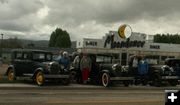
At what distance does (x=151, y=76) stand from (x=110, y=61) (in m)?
2.97

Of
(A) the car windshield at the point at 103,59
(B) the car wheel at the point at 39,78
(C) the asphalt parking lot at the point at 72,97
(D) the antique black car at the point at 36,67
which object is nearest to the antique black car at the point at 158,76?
(A) the car windshield at the point at 103,59

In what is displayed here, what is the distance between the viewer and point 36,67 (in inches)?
822

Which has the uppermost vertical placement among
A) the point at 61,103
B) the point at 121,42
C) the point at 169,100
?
the point at 121,42

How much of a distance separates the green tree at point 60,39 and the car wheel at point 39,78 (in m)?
89.7

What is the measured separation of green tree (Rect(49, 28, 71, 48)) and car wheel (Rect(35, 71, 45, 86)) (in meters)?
→ 89.7

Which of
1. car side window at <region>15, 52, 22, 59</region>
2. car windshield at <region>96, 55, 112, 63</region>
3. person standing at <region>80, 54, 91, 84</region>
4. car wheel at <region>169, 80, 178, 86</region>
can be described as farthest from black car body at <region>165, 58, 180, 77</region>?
car side window at <region>15, 52, 22, 59</region>

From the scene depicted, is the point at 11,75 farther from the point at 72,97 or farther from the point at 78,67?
the point at 72,97

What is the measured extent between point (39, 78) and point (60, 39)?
313 ft

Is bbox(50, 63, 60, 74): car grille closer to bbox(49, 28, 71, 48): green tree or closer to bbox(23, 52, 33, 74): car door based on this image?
bbox(23, 52, 33, 74): car door

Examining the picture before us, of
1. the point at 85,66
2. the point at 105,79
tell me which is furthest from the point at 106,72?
the point at 85,66

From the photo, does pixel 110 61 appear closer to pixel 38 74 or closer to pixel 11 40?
pixel 38 74

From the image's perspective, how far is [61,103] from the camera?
1133 centimetres

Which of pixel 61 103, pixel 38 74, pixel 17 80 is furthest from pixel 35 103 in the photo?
pixel 17 80

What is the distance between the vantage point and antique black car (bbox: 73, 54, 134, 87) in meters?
21.8
